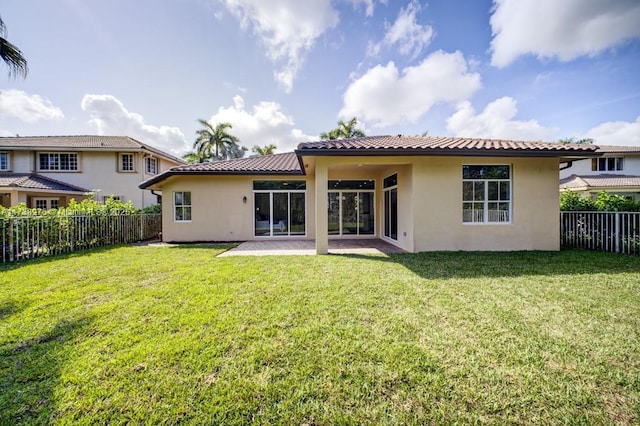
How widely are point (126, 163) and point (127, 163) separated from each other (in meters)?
0.08

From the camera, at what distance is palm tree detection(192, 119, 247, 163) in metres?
32.4

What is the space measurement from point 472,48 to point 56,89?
63.9 ft

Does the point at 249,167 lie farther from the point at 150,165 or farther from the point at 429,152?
the point at 150,165

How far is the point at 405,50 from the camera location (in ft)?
40.8

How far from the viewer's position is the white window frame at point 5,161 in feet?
64.1

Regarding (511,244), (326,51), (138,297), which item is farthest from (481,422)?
(326,51)

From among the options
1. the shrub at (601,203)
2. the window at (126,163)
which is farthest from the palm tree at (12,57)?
the shrub at (601,203)

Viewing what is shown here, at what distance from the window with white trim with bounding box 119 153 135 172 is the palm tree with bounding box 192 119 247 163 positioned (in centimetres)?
1238

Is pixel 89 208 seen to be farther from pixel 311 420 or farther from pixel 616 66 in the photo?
pixel 616 66

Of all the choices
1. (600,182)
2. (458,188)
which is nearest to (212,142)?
(458,188)

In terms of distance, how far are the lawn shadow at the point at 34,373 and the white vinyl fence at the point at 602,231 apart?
47.6 feet

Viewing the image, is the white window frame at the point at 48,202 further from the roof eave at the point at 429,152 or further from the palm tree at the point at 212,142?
the roof eave at the point at 429,152

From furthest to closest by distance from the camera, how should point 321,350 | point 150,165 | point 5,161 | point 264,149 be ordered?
1. point 264,149
2. point 150,165
3. point 5,161
4. point 321,350

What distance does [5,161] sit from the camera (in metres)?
19.6
